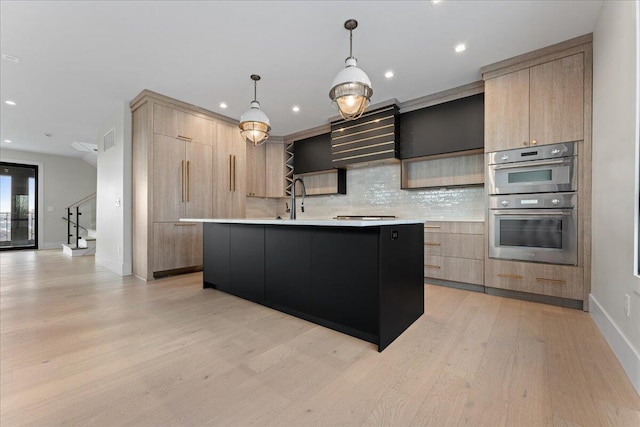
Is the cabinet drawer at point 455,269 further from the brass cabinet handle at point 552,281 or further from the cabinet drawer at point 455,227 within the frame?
the brass cabinet handle at point 552,281

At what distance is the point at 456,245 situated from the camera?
3580 millimetres

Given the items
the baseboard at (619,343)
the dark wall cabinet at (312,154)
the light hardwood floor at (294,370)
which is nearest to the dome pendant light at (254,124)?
the light hardwood floor at (294,370)

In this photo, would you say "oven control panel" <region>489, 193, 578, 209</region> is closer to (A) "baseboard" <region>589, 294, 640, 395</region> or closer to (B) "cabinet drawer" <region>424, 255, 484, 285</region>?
(B) "cabinet drawer" <region>424, 255, 484, 285</region>

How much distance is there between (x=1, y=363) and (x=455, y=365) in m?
2.88

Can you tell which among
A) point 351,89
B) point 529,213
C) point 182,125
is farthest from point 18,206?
point 529,213

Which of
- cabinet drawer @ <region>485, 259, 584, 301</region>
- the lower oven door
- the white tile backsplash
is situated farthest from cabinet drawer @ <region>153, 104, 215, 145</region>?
cabinet drawer @ <region>485, 259, 584, 301</region>

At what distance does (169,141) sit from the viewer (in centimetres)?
421

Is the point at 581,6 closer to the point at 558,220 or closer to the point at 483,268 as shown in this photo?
the point at 558,220

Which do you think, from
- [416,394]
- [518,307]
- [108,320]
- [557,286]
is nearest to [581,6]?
[557,286]

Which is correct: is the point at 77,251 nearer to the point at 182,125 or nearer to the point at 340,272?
the point at 182,125

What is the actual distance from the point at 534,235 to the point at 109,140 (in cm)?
661

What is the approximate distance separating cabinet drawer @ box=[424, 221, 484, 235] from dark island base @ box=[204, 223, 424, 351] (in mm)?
1308

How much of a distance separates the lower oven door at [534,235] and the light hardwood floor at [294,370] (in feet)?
1.92

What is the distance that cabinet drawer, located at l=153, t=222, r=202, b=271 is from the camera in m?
4.07
